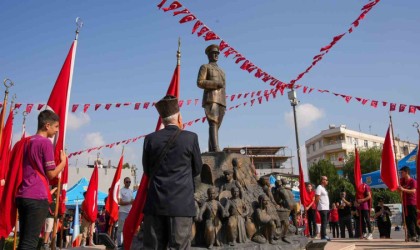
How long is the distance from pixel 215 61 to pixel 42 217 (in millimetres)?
6161

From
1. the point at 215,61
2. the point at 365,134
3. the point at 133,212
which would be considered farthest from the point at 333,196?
the point at 133,212

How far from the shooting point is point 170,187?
3188mm

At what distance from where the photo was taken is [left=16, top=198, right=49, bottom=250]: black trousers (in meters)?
3.60

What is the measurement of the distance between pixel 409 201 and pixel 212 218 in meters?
5.76

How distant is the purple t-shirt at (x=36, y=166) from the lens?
3740 millimetres

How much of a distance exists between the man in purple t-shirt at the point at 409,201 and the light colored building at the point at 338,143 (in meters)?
52.2

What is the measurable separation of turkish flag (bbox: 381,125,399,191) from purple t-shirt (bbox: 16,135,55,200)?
9.10 m

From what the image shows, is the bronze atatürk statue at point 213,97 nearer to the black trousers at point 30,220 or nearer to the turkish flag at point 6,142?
the turkish flag at point 6,142

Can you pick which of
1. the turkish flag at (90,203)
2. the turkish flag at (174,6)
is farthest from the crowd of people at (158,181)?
the turkish flag at (90,203)

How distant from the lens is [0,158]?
26.6ft

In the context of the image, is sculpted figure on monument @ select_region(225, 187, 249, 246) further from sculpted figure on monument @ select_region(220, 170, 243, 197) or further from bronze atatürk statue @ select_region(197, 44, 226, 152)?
bronze atatürk statue @ select_region(197, 44, 226, 152)

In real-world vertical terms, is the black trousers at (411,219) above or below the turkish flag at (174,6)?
below

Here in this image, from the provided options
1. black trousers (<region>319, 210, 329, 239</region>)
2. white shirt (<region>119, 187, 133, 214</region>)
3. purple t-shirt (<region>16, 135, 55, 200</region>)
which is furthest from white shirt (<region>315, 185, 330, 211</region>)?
purple t-shirt (<region>16, 135, 55, 200</region>)

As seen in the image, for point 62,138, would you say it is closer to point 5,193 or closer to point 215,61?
point 5,193
